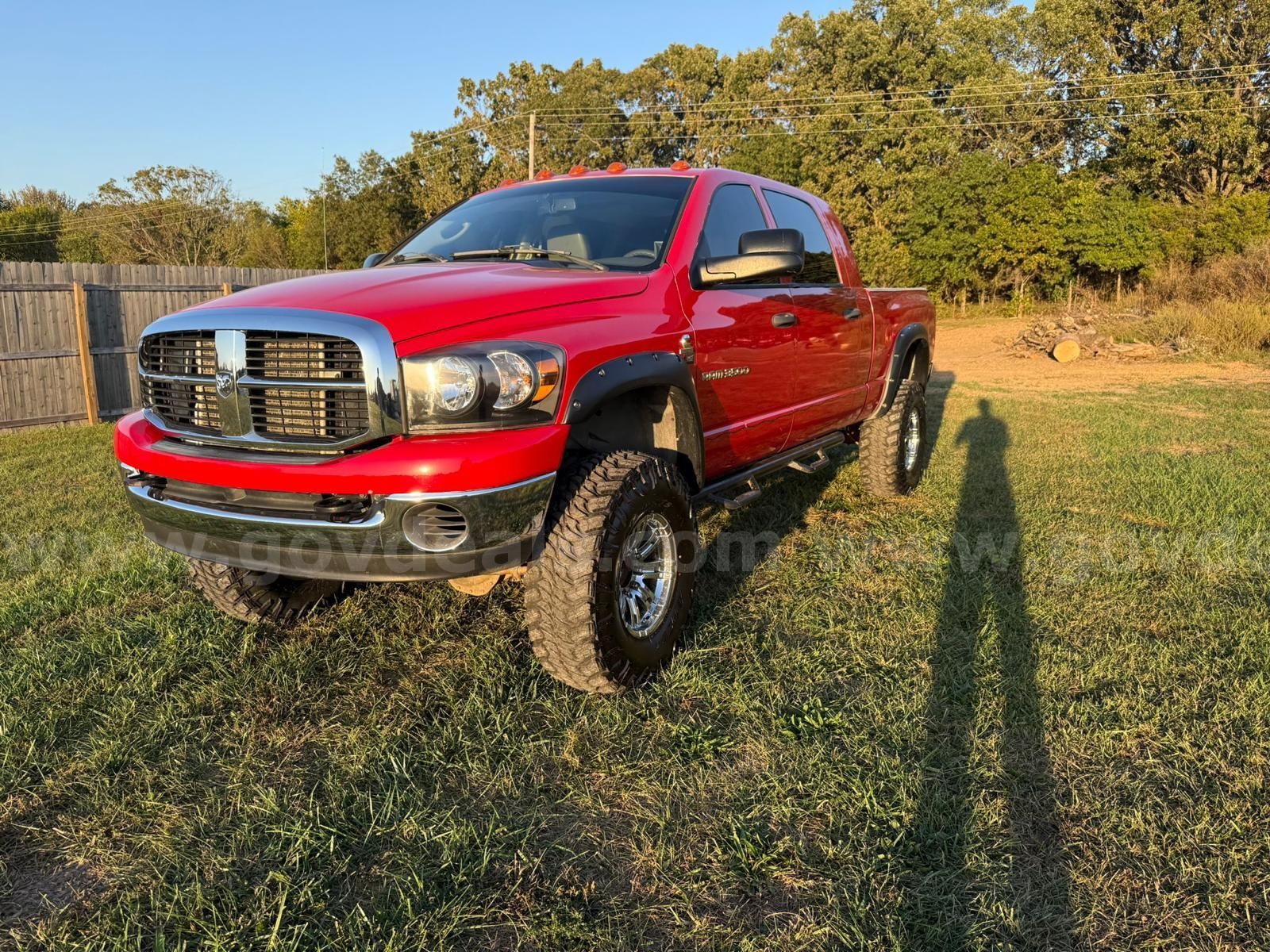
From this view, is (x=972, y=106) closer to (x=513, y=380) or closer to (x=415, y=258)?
(x=415, y=258)

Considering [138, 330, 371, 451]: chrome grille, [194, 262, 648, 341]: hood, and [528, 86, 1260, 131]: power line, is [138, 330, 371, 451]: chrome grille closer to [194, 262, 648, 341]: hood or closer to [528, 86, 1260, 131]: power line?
[194, 262, 648, 341]: hood

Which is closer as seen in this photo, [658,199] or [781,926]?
[781,926]

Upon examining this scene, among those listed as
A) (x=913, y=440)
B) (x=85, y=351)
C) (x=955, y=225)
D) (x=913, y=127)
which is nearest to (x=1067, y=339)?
(x=913, y=440)

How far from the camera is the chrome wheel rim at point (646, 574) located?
312cm

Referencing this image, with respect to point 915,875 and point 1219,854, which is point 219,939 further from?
point 1219,854

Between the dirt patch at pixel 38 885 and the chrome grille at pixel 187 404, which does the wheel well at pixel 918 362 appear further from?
the dirt patch at pixel 38 885

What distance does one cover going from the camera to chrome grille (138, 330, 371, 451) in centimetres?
257

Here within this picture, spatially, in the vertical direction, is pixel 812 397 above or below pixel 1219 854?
above

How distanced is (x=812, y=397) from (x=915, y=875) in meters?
2.93

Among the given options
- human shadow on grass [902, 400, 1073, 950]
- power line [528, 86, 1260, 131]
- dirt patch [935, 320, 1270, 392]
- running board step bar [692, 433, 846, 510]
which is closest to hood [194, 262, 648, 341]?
running board step bar [692, 433, 846, 510]

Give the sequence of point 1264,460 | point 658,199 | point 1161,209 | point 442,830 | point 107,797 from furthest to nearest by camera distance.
→ point 1161,209 → point 1264,460 → point 658,199 → point 107,797 → point 442,830

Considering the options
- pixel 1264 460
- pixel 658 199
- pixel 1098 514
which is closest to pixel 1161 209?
pixel 1264 460

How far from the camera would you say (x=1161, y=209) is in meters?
31.2

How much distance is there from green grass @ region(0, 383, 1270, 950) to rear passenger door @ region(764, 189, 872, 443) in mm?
873
